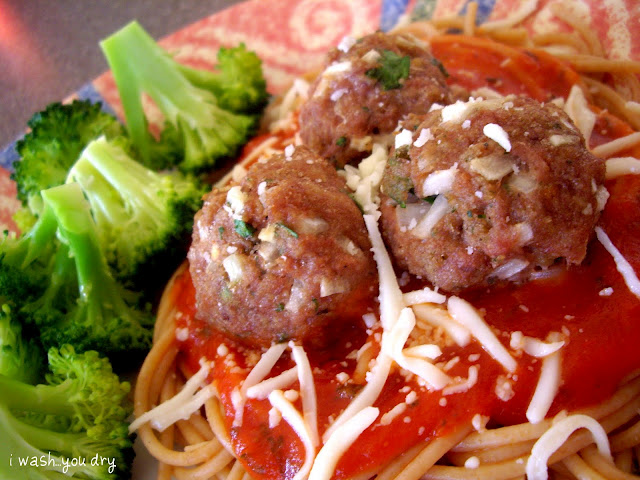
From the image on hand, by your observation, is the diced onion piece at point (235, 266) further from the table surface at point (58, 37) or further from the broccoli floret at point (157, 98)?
the table surface at point (58, 37)

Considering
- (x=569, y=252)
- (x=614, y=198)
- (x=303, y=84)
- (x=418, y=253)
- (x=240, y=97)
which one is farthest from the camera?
(x=240, y=97)

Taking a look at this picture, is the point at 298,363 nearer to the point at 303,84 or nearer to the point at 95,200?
the point at 95,200

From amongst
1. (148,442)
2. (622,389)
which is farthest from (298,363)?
(622,389)

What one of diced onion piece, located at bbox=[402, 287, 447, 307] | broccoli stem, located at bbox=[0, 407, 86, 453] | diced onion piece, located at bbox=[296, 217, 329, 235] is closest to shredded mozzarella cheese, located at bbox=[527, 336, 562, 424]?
diced onion piece, located at bbox=[402, 287, 447, 307]

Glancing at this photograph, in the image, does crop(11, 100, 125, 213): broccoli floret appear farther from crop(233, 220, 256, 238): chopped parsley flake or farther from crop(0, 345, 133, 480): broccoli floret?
crop(233, 220, 256, 238): chopped parsley flake

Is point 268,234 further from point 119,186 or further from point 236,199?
point 119,186
